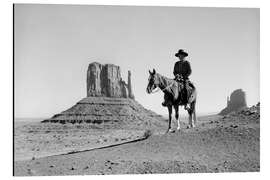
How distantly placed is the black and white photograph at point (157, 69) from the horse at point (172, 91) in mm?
34

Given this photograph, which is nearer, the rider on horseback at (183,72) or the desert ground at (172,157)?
the desert ground at (172,157)

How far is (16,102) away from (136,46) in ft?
16.4

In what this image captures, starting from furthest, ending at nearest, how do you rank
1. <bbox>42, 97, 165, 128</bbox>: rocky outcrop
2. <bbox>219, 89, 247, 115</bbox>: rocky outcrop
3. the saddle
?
<bbox>42, 97, 165, 128</bbox>: rocky outcrop
<bbox>219, 89, 247, 115</bbox>: rocky outcrop
the saddle

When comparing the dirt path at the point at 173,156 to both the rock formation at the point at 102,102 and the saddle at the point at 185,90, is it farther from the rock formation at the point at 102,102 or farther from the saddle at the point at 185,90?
the rock formation at the point at 102,102

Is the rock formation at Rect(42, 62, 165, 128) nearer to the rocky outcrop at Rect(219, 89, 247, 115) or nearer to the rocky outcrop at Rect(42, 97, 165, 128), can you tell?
the rocky outcrop at Rect(42, 97, 165, 128)

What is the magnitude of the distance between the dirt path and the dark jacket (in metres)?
2.06

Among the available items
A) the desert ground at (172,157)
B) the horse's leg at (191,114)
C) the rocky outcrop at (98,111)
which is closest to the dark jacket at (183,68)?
the horse's leg at (191,114)

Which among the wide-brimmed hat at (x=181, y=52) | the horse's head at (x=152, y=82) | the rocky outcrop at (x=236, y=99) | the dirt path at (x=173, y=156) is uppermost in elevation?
the wide-brimmed hat at (x=181, y=52)

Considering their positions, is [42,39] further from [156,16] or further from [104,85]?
[104,85]

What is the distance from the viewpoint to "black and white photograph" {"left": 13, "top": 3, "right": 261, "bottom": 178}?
1266cm

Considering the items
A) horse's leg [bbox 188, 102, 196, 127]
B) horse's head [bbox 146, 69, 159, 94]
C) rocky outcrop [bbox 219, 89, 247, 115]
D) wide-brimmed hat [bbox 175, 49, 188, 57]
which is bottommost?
horse's leg [bbox 188, 102, 196, 127]

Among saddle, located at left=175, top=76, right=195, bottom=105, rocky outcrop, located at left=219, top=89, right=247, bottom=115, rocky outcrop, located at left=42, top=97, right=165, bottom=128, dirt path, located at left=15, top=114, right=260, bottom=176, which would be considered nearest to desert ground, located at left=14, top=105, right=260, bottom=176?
dirt path, located at left=15, top=114, right=260, bottom=176

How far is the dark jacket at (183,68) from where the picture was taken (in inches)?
577

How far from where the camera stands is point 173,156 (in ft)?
40.4
